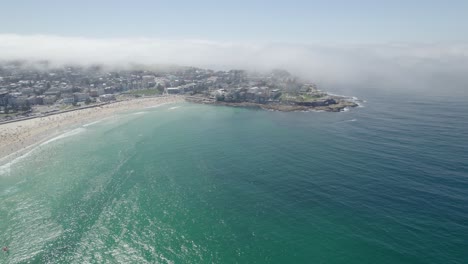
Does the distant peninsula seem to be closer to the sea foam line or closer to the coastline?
the coastline

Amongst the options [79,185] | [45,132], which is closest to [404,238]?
[79,185]

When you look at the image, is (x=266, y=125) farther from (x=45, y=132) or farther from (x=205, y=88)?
(x=205, y=88)

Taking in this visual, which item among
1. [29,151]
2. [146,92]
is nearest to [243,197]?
[29,151]

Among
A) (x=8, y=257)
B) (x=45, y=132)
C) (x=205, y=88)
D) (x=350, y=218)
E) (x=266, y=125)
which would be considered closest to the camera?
(x=8, y=257)

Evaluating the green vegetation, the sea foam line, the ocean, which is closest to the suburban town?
the green vegetation

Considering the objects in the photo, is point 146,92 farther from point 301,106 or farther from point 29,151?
point 29,151
